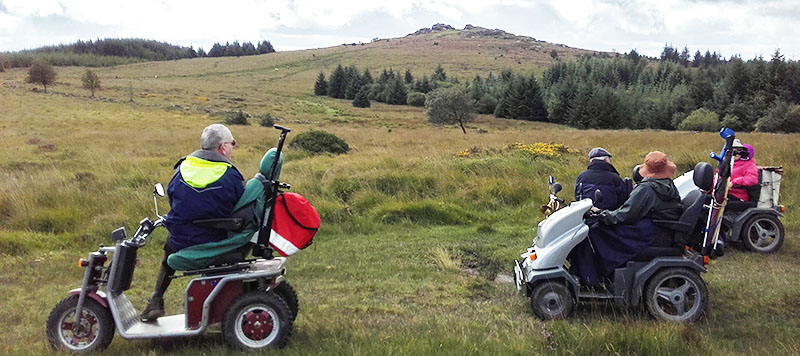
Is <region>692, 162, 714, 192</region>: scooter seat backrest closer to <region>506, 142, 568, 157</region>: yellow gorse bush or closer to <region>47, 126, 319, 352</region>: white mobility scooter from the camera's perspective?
<region>47, 126, 319, 352</region>: white mobility scooter

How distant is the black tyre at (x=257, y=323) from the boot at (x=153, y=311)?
2.81ft

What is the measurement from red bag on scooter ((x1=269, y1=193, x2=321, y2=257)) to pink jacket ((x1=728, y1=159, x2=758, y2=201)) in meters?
7.62

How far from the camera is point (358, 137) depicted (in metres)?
31.8

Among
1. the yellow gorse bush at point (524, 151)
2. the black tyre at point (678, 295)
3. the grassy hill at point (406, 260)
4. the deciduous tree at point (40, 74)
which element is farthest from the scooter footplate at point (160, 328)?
the deciduous tree at point (40, 74)

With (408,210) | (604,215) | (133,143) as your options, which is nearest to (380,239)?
(408,210)

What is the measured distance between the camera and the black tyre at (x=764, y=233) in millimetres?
8703

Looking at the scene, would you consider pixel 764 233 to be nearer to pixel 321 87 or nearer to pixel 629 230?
pixel 629 230

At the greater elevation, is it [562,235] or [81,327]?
[562,235]

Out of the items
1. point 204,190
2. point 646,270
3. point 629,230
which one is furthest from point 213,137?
point 646,270

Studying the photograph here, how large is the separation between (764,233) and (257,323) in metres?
8.25

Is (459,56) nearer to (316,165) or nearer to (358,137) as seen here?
(358,137)

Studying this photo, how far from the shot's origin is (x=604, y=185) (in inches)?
262

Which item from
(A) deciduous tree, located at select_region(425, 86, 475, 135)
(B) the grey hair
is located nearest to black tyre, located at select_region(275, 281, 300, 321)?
(B) the grey hair

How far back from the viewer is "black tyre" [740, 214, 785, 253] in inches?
343
